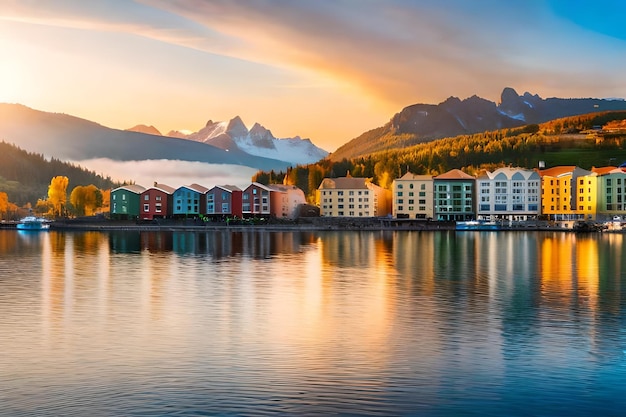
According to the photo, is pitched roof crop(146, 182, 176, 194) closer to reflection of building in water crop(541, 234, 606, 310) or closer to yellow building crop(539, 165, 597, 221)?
yellow building crop(539, 165, 597, 221)

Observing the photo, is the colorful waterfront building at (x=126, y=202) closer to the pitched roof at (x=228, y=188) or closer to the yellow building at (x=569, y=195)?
the pitched roof at (x=228, y=188)

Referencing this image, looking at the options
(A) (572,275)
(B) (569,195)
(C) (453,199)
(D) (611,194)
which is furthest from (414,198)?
(A) (572,275)

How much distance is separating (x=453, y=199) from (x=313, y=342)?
11016 centimetres

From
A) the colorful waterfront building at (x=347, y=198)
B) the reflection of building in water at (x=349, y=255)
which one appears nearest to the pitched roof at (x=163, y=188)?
the colorful waterfront building at (x=347, y=198)

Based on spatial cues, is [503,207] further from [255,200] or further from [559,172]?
[255,200]

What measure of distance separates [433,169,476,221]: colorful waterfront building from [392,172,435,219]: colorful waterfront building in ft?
5.16

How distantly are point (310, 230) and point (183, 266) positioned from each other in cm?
7101

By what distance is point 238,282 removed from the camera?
40.5 m

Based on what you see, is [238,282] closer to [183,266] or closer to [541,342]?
[183,266]

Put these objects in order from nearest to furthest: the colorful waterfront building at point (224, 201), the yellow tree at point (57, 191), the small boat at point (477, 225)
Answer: the small boat at point (477, 225), the colorful waterfront building at point (224, 201), the yellow tree at point (57, 191)

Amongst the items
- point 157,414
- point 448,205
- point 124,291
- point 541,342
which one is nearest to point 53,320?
point 124,291

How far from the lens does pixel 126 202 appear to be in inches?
5325

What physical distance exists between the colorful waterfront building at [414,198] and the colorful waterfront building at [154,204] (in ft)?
140

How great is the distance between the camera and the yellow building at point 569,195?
127312mm
